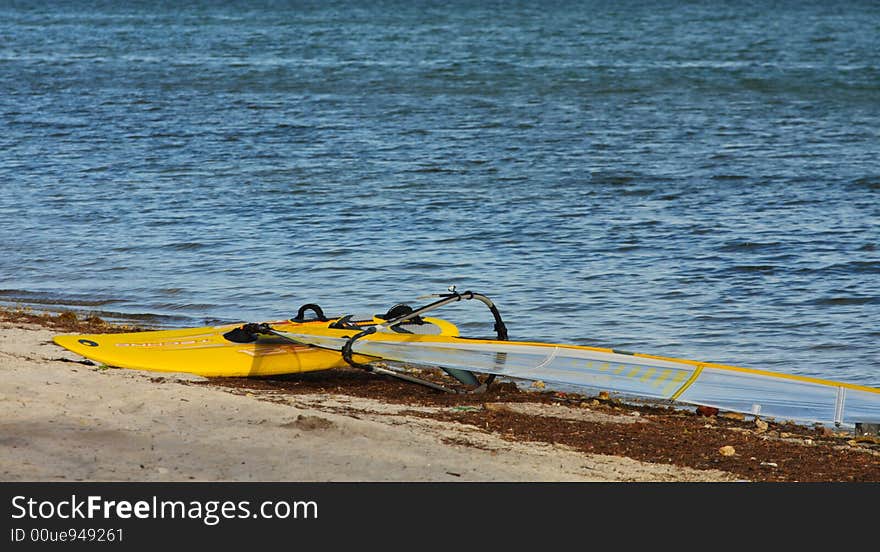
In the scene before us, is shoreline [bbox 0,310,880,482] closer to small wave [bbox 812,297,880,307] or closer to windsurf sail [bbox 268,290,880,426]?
windsurf sail [bbox 268,290,880,426]

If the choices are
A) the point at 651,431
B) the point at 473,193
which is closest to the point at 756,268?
the point at 473,193

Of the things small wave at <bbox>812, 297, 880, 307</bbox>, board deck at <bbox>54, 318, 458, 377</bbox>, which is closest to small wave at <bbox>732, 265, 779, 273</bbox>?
small wave at <bbox>812, 297, 880, 307</bbox>

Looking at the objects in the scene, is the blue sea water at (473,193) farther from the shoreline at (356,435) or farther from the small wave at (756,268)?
the shoreline at (356,435)

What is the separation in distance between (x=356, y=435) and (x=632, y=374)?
3.03 metres

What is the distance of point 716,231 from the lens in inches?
623

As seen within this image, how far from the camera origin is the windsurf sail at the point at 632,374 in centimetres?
873

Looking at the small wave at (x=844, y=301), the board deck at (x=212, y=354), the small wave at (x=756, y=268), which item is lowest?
the small wave at (x=844, y=301)

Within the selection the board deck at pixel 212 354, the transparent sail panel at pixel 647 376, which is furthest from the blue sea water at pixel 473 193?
the board deck at pixel 212 354

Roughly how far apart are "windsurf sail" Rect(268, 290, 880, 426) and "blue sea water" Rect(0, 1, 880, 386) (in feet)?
4.38

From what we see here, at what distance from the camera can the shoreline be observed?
6.16m

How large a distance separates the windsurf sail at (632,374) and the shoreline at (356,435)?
16cm

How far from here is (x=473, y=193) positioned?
18.8 metres
